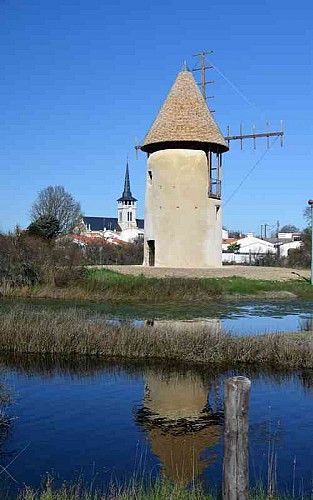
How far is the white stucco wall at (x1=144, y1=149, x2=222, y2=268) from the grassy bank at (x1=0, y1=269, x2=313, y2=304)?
5.19 meters

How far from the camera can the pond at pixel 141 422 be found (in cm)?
704

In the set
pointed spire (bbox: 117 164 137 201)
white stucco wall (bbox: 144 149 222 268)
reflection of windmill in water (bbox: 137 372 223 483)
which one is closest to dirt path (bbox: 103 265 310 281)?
white stucco wall (bbox: 144 149 222 268)

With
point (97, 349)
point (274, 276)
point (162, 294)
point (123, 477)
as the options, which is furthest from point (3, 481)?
point (274, 276)

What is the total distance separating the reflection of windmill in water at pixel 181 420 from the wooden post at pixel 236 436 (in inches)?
71.8

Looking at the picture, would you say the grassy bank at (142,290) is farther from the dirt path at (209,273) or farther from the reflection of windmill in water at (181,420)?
the reflection of windmill in water at (181,420)

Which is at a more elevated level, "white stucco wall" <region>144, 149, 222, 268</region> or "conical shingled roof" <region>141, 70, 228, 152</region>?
"conical shingled roof" <region>141, 70, 228, 152</region>

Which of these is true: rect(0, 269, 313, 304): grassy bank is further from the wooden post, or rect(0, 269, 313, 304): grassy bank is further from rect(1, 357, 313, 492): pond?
the wooden post

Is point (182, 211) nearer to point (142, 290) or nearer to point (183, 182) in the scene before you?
point (183, 182)

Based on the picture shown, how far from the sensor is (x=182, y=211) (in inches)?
1179

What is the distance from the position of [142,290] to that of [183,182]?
9.08 meters

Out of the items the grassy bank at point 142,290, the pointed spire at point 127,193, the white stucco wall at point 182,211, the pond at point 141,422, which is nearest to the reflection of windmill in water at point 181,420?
the pond at point 141,422

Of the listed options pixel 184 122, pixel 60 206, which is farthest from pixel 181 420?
pixel 60 206

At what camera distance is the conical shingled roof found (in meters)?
30.0

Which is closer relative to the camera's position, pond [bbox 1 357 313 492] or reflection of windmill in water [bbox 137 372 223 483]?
pond [bbox 1 357 313 492]
